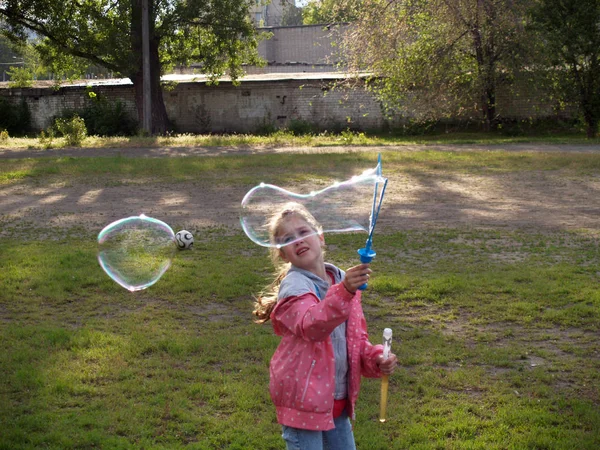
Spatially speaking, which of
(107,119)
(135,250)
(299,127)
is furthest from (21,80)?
(135,250)

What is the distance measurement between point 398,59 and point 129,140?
977cm

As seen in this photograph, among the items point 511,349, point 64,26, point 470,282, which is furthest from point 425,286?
point 64,26

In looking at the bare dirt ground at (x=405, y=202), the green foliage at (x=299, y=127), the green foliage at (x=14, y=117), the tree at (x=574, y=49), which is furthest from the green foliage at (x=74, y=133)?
the tree at (x=574, y=49)

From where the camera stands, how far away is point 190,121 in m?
34.0

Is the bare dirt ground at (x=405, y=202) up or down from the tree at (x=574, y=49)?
down

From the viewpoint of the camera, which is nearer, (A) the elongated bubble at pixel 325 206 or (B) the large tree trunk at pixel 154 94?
(A) the elongated bubble at pixel 325 206

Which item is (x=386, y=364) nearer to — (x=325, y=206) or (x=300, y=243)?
Result: (x=300, y=243)

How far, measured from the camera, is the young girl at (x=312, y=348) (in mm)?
2836

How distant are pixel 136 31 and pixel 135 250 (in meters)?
24.7

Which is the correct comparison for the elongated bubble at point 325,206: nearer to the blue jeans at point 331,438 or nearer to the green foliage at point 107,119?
the blue jeans at point 331,438

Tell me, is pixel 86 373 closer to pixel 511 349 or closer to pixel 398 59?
pixel 511 349

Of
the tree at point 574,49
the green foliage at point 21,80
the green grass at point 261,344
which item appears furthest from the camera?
the green foliage at point 21,80

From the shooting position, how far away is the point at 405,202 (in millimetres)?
12820

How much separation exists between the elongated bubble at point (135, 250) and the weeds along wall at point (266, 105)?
25.9 m
